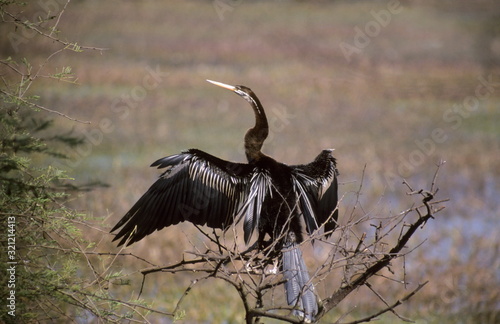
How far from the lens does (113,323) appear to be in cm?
369

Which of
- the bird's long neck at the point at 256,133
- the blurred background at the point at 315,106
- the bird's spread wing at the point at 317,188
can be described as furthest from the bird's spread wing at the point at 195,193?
the blurred background at the point at 315,106

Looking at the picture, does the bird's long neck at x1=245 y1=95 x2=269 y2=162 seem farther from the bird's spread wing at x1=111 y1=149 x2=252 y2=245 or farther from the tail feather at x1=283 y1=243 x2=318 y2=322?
the tail feather at x1=283 y1=243 x2=318 y2=322

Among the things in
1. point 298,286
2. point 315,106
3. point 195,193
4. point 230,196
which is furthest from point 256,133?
point 315,106

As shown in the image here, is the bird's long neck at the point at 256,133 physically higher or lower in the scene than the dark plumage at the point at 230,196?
higher

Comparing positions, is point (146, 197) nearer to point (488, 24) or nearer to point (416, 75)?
point (416, 75)

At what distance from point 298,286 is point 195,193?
91 centimetres

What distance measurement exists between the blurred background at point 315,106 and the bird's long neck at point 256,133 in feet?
4.70

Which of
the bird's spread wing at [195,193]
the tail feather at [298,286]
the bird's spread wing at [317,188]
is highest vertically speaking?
the bird's spread wing at [317,188]

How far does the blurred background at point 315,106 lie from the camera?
926 centimetres

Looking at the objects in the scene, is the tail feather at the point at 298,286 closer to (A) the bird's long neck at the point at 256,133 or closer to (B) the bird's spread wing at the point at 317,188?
(B) the bird's spread wing at the point at 317,188

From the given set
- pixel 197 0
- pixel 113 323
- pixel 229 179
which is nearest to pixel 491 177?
pixel 229 179

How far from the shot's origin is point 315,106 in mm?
18062

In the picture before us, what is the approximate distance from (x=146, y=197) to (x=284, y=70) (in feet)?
53.6

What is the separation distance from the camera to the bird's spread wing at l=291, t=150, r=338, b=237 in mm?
4684
